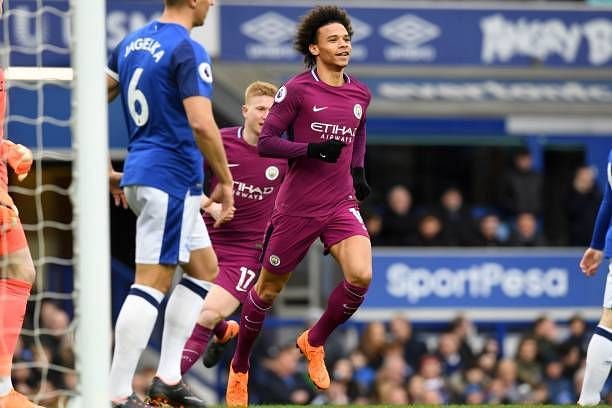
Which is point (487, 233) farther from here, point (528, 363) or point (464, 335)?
point (528, 363)

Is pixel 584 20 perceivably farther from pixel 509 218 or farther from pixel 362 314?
pixel 362 314

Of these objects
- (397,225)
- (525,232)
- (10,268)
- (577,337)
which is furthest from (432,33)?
(10,268)

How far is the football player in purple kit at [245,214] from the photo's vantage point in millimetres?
11234

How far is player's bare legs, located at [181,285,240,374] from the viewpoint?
35.9 ft

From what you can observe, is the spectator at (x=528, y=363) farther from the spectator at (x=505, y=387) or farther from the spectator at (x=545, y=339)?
the spectator at (x=505, y=387)

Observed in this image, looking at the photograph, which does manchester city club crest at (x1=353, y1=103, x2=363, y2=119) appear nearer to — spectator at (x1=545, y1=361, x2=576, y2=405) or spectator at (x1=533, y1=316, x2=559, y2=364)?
spectator at (x1=545, y1=361, x2=576, y2=405)

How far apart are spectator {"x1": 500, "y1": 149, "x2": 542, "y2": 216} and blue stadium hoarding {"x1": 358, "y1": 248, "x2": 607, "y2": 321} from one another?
545mm

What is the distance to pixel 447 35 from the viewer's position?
2133cm

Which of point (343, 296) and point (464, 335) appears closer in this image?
point (343, 296)

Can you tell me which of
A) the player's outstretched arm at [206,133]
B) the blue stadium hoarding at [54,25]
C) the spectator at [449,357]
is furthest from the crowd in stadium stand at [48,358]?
the player's outstretched arm at [206,133]

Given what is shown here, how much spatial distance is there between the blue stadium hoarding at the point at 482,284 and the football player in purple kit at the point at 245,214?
849 cm

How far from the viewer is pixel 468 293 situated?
66.8 ft

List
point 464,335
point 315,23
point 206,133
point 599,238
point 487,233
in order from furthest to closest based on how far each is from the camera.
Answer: point 487,233 → point 464,335 → point 599,238 → point 315,23 → point 206,133

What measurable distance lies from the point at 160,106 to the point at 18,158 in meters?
0.83
